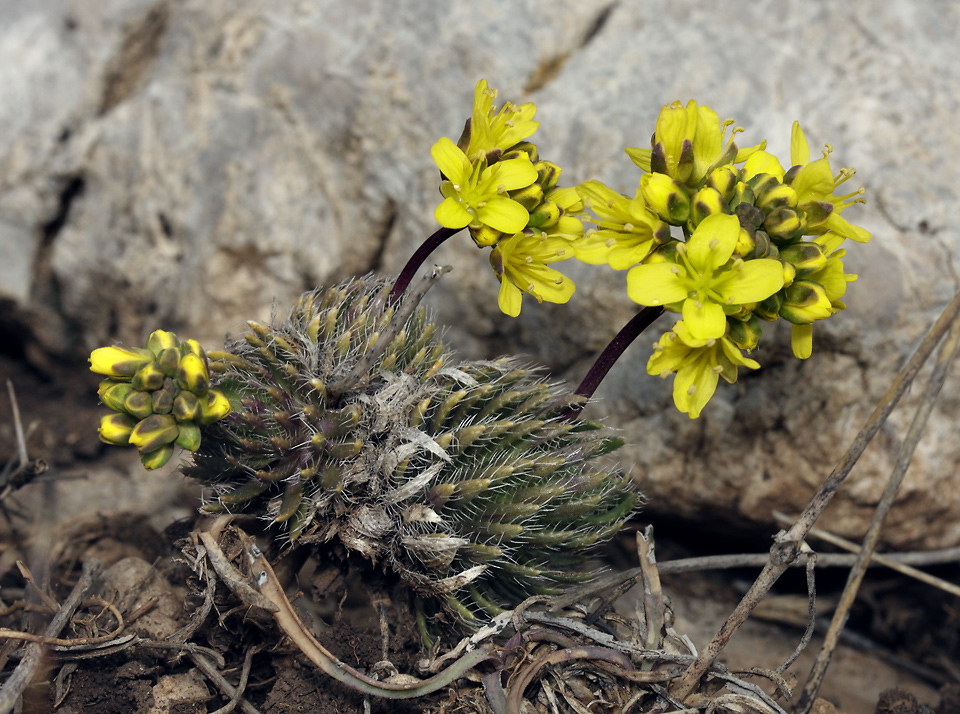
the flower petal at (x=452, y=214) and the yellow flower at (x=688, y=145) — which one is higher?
the yellow flower at (x=688, y=145)

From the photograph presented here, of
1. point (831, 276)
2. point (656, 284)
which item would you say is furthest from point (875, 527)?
point (656, 284)

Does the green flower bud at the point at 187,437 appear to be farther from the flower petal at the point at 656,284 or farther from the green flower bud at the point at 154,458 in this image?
the flower petal at the point at 656,284

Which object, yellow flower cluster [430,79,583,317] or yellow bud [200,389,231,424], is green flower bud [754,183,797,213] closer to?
yellow flower cluster [430,79,583,317]

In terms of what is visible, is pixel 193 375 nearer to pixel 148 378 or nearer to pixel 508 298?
pixel 148 378

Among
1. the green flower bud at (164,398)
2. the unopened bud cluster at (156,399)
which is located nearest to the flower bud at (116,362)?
the unopened bud cluster at (156,399)

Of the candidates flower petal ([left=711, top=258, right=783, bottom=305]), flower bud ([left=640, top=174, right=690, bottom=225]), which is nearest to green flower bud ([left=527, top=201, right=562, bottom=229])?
flower bud ([left=640, top=174, right=690, bottom=225])

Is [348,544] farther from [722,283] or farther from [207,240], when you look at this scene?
[207,240]
